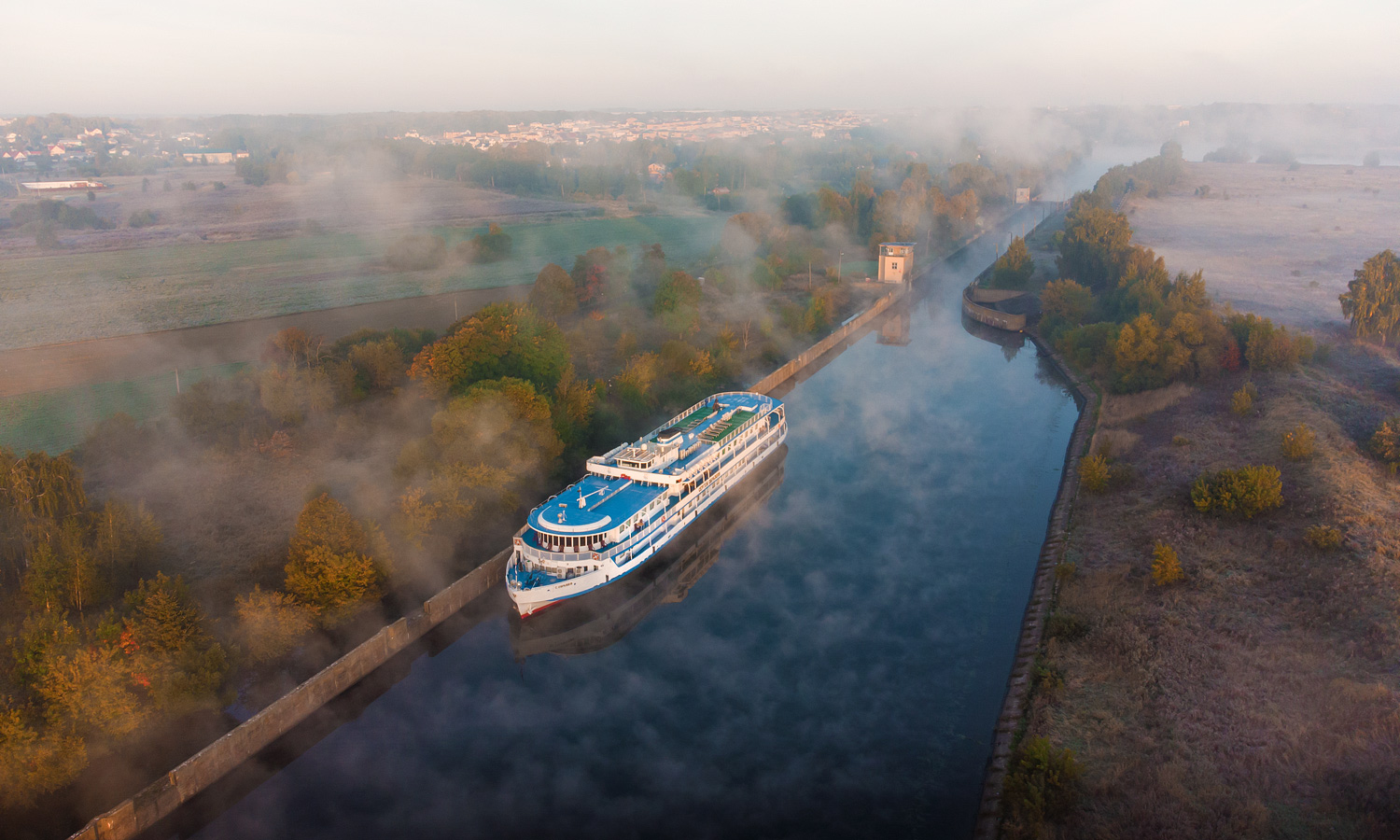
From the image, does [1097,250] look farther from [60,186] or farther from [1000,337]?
[60,186]

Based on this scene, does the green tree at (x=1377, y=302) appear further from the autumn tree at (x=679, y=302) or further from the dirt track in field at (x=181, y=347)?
the dirt track in field at (x=181, y=347)

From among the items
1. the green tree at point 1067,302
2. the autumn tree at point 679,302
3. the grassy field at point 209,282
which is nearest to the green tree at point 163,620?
the grassy field at point 209,282

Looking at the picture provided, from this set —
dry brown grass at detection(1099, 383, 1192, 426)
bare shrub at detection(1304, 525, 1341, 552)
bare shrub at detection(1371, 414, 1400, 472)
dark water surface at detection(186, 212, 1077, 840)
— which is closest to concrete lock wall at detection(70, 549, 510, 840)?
dark water surface at detection(186, 212, 1077, 840)

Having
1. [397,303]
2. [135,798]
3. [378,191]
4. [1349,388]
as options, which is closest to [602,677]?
[135,798]

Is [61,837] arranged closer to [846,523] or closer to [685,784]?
[685,784]

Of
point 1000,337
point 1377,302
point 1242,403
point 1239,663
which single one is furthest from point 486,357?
point 1377,302

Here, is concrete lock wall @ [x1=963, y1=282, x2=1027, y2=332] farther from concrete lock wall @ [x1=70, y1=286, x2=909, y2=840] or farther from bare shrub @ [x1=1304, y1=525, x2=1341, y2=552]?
concrete lock wall @ [x1=70, y1=286, x2=909, y2=840]
